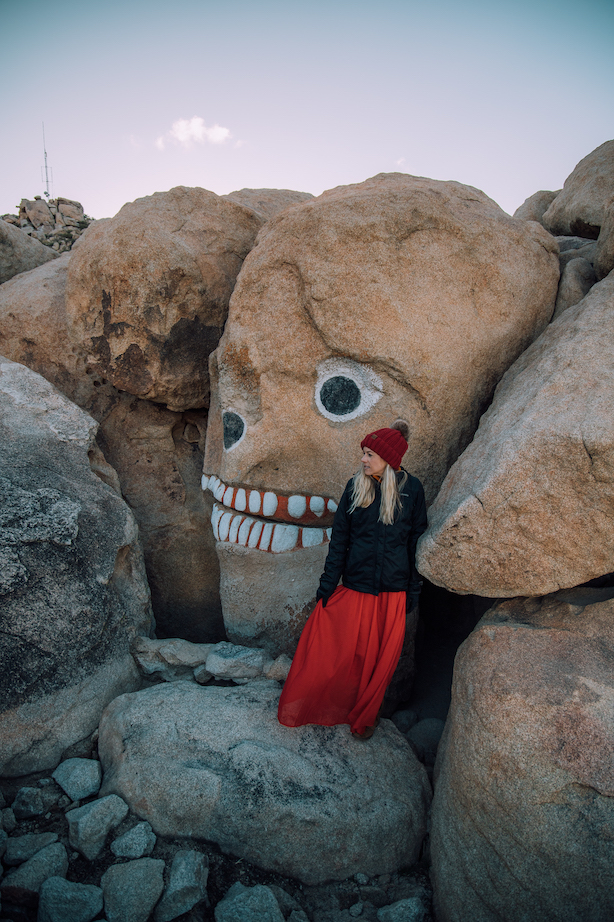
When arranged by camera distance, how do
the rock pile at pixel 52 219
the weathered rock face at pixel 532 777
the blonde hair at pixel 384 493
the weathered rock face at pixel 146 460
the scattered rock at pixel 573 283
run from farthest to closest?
the rock pile at pixel 52 219 < the weathered rock face at pixel 146 460 < the scattered rock at pixel 573 283 < the blonde hair at pixel 384 493 < the weathered rock face at pixel 532 777

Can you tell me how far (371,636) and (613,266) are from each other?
2.25 m

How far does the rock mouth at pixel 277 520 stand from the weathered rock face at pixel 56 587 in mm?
611

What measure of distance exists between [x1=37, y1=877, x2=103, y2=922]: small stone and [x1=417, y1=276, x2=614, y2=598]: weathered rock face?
1.66 metres

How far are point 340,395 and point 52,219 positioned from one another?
13.4 meters

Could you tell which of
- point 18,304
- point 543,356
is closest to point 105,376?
point 18,304

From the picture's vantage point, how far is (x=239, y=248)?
149 inches

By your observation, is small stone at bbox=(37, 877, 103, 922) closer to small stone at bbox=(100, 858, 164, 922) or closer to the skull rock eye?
small stone at bbox=(100, 858, 164, 922)

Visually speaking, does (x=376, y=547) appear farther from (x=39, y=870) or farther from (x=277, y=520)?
(x=39, y=870)

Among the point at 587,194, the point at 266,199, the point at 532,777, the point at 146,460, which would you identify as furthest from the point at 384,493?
the point at 266,199

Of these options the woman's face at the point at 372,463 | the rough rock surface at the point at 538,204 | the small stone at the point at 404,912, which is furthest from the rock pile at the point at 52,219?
the small stone at the point at 404,912

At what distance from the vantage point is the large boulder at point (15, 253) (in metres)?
4.69

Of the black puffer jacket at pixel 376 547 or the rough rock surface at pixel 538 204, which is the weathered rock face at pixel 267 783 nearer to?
the black puffer jacket at pixel 376 547

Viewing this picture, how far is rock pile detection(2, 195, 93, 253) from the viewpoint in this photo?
1247cm

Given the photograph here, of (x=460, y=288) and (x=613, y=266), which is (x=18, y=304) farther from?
(x=613, y=266)
